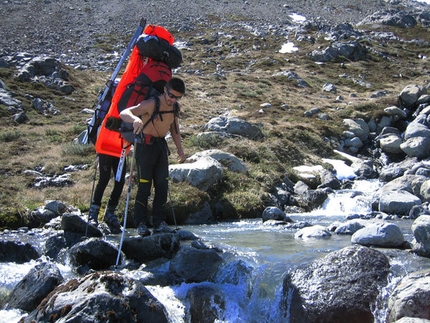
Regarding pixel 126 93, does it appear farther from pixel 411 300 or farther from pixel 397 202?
pixel 397 202

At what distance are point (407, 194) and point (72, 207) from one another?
30.0 ft

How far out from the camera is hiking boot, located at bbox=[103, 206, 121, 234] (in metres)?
9.41

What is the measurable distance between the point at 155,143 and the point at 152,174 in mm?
565

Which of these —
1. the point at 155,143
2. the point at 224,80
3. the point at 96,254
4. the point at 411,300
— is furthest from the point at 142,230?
the point at 224,80

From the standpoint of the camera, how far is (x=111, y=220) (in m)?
9.48

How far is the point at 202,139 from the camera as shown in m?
18.1

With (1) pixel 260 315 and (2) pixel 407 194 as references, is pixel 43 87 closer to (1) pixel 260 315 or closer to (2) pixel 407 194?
(2) pixel 407 194

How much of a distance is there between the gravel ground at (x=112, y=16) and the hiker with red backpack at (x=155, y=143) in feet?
116

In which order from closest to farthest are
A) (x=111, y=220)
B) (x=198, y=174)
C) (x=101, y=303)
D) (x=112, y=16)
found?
(x=101, y=303) < (x=111, y=220) < (x=198, y=174) < (x=112, y=16)

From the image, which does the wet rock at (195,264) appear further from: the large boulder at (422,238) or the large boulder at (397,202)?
the large boulder at (397,202)

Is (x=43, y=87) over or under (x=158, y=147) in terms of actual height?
over

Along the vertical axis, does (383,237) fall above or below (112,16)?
below

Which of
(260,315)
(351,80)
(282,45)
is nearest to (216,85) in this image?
(351,80)

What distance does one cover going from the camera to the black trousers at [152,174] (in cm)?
764
